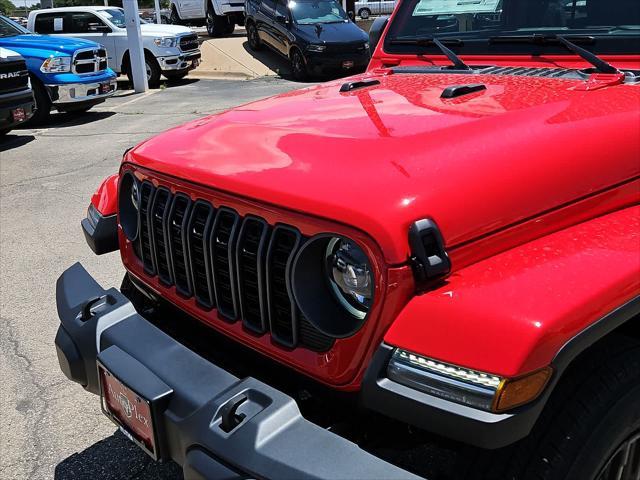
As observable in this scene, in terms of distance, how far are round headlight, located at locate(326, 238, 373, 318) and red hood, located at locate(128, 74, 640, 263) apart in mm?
93

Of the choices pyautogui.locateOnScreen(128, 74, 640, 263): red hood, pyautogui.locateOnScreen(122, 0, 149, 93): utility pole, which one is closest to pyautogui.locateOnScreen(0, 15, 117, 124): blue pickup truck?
pyautogui.locateOnScreen(122, 0, 149, 93): utility pole

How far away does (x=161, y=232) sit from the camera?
230 cm

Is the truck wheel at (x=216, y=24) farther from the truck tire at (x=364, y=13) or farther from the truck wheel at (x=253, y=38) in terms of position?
the truck tire at (x=364, y=13)

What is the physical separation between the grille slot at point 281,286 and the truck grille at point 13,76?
8379mm

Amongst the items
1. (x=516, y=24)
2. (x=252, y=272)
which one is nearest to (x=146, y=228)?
(x=252, y=272)

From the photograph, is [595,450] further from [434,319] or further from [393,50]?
[393,50]

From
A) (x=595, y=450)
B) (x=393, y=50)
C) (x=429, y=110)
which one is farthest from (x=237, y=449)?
(x=393, y=50)

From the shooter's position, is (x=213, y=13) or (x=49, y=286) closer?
(x=49, y=286)

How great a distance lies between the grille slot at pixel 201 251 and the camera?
6.60ft

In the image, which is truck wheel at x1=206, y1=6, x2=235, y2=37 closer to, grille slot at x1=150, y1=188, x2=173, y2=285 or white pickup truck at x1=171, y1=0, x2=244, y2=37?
white pickup truck at x1=171, y1=0, x2=244, y2=37

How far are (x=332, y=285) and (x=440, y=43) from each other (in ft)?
6.03

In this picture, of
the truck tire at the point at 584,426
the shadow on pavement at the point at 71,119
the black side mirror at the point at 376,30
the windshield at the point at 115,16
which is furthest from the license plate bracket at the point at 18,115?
the truck tire at the point at 584,426

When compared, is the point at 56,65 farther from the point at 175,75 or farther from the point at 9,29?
the point at 175,75

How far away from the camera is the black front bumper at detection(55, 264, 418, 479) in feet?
4.88
